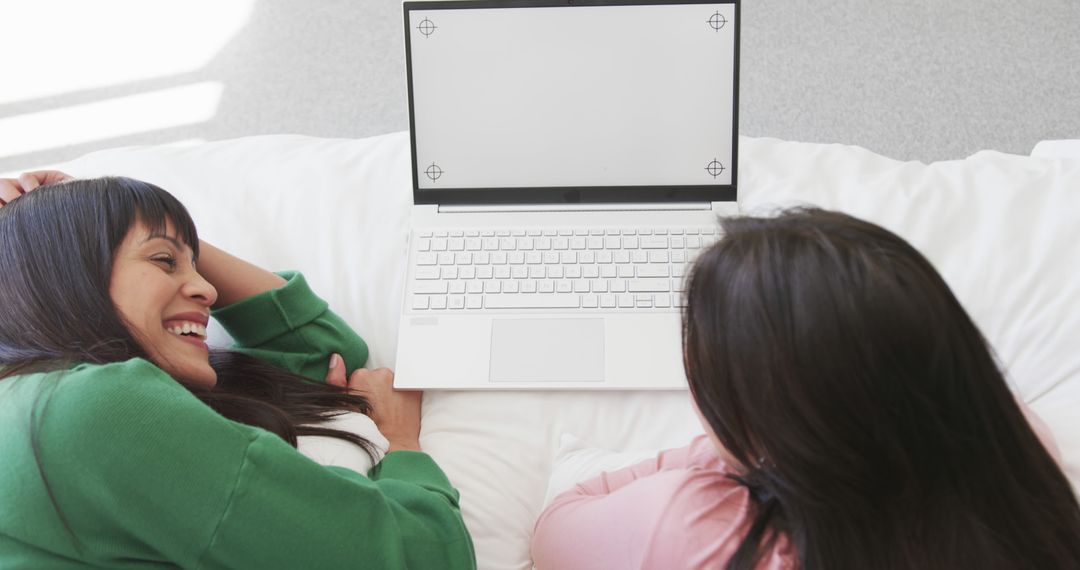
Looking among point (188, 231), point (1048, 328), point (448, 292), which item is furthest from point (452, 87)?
point (1048, 328)

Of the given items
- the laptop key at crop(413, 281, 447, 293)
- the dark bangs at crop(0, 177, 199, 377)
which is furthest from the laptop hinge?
the dark bangs at crop(0, 177, 199, 377)

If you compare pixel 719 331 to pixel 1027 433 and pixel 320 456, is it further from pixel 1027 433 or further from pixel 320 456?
pixel 320 456

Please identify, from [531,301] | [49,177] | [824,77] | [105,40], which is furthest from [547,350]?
[105,40]

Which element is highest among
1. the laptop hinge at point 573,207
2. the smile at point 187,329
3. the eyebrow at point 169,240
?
the laptop hinge at point 573,207

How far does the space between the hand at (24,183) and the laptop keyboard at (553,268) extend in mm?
425

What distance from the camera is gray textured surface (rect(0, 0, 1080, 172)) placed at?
177 centimetres

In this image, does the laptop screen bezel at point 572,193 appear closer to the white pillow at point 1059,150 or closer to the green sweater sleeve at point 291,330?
the green sweater sleeve at point 291,330

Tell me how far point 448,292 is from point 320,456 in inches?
11.6

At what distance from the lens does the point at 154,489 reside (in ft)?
2.23

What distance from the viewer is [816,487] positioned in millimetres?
656

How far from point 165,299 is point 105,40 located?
4.67 feet

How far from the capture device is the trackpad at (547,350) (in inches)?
41.8

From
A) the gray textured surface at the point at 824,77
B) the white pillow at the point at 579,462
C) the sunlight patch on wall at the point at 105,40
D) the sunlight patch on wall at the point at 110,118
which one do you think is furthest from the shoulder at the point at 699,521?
the sunlight patch on wall at the point at 105,40

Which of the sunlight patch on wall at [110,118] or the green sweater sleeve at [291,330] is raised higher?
the sunlight patch on wall at [110,118]
